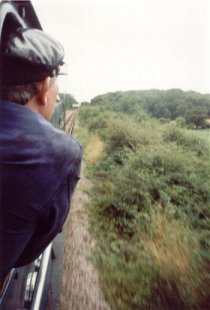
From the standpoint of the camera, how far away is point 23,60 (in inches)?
44.9

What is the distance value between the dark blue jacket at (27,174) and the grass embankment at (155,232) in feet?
9.57

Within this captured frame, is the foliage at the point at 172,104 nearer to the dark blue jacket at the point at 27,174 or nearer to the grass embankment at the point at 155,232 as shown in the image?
the grass embankment at the point at 155,232

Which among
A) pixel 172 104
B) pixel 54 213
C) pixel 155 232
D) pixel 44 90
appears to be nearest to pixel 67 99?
pixel 155 232

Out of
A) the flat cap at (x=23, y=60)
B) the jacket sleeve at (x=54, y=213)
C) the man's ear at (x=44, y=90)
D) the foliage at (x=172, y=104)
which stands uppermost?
the flat cap at (x=23, y=60)

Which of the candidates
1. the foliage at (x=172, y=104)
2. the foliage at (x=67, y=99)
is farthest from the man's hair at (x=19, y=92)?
the foliage at (x=172, y=104)

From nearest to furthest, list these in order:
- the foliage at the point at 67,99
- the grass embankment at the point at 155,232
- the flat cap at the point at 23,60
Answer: the flat cap at the point at 23,60 < the grass embankment at the point at 155,232 < the foliage at the point at 67,99

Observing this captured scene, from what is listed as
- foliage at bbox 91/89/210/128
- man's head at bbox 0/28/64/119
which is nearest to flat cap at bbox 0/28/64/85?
man's head at bbox 0/28/64/119

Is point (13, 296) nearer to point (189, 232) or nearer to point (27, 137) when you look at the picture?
point (27, 137)

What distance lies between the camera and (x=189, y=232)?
4.34 meters

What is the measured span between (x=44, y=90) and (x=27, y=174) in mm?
366

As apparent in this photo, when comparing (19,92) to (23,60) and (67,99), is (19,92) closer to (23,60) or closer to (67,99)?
(23,60)

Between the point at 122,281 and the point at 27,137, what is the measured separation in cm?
338

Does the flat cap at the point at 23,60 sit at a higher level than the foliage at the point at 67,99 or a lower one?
higher

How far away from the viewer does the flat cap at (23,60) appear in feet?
3.73
